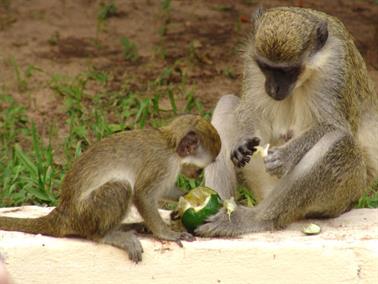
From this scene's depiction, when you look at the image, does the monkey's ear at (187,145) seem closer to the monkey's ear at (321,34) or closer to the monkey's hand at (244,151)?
the monkey's hand at (244,151)

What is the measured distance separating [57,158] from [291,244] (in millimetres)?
3032

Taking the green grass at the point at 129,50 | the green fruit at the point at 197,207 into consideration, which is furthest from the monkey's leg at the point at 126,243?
the green grass at the point at 129,50

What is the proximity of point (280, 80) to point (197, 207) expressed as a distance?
95cm

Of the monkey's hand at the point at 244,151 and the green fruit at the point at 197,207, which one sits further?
A: the monkey's hand at the point at 244,151

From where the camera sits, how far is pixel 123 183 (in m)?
5.83

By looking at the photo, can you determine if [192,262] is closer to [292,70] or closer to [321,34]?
[292,70]

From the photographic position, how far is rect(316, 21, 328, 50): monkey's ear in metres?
6.35

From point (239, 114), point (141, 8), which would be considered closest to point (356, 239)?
point (239, 114)

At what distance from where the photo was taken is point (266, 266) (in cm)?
604

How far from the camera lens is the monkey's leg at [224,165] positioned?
6797mm

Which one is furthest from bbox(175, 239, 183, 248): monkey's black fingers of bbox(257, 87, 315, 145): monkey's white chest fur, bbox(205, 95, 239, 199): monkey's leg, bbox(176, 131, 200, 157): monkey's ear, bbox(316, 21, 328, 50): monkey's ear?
bbox(316, 21, 328, 50): monkey's ear

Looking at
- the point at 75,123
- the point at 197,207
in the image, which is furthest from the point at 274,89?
the point at 75,123

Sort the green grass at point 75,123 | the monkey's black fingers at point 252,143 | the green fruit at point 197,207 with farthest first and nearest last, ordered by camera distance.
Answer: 1. the green grass at point 75,123
2. the monkey's black fingers at point 252,143
3. the green fruit at point 197,207

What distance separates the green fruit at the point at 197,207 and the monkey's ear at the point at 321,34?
45.3 inches
